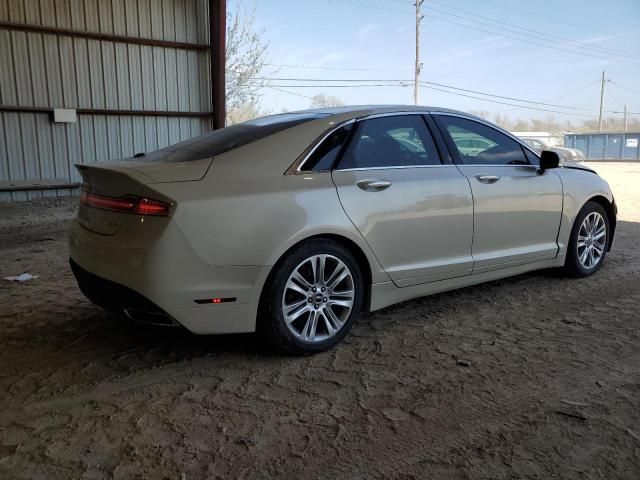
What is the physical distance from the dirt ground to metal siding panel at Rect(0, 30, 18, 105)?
8.47m

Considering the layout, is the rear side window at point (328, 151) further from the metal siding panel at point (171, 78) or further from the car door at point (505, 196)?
the metal siding panel at point (171, 78)

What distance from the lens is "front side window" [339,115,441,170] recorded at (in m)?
3.61

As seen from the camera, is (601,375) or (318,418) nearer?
(318,418)

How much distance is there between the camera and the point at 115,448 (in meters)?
2.36

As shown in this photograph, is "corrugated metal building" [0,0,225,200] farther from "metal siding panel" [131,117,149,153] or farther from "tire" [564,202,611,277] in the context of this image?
A: "tire" [564,202,611,277]

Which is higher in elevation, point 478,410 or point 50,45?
point 50,45

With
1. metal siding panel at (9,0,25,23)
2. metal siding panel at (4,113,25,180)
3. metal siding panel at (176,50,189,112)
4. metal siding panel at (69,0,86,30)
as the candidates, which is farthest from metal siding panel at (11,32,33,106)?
metal siding panel at (176,50,189,112)

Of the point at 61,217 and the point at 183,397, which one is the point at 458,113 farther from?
the point at 61,217

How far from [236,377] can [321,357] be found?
56cm

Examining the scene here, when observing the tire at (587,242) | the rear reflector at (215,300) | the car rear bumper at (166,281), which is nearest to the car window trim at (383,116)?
the car rear bumper at (166,281)

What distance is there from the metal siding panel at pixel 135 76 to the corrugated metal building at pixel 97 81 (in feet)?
0.07

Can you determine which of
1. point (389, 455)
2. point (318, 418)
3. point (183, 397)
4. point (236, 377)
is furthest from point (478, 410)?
point (183, 397)

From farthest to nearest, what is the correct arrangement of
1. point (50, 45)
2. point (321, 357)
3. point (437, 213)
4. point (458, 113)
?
point (50, 45) → point (458, 113) → point (437, 213) → point (321, 357)

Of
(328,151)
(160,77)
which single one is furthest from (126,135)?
(328,151)
